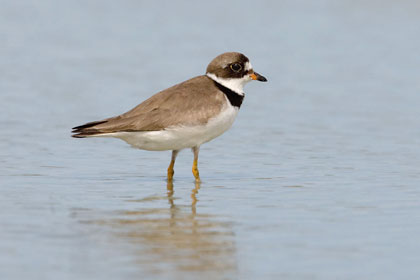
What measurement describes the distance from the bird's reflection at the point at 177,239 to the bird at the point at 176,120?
3.82 ft

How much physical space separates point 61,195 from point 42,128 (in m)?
4.21

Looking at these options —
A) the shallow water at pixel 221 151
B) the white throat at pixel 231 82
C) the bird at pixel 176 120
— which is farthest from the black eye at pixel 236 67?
the shallow water at pixel 221 151

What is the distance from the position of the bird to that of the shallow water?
1.68 feet

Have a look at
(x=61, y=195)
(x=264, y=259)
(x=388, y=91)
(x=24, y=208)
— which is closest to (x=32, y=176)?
(x=61, y=195)

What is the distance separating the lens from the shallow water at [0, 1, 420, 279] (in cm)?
725

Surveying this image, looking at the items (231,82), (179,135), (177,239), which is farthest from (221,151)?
(177,239)

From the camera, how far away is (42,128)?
13.5 m

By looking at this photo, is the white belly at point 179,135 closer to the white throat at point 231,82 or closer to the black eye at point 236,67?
the white throat at point 231,82

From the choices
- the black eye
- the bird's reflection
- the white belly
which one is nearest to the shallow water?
the bird's reflection

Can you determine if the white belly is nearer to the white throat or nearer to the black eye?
the white throat

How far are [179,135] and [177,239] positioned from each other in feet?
9.67

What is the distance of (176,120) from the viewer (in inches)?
413

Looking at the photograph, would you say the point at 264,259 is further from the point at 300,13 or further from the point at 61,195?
the point at 300,13

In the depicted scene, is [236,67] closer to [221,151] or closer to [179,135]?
[179,135]
